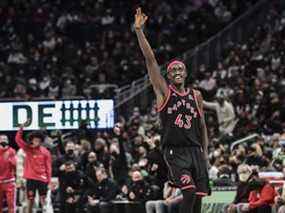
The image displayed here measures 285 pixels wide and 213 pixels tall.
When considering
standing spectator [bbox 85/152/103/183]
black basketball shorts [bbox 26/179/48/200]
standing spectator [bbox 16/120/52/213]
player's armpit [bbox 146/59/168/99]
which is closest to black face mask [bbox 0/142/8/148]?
standing spectator [bbox 16/120/52/213]

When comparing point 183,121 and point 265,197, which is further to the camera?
point 265,197

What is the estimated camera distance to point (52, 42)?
89.9ft

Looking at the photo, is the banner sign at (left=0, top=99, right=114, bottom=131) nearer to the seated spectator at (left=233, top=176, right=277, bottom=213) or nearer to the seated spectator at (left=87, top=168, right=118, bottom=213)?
the seated spectator at (left=87, top=168, right=118, bottom=213)

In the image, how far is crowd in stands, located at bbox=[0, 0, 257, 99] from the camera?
83.2 ft

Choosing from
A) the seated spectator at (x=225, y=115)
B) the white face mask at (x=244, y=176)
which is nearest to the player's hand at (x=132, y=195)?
the white face mask at (x=244, y=176)

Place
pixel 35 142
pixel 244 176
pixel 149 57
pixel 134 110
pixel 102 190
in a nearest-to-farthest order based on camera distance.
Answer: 1. pixel 149 57
2. pixel 244 176
3. pixel 35 142
4. pixel 102 190
5. pixel 134 110

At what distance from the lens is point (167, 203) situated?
14172 mm

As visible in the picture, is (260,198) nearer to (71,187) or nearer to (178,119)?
(71,187)

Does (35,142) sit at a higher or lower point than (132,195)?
higher

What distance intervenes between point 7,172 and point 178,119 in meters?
6.64

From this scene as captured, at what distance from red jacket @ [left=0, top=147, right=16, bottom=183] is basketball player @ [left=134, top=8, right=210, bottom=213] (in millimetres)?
6300

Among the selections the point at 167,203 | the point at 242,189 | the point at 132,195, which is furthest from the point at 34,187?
the point at 242,189

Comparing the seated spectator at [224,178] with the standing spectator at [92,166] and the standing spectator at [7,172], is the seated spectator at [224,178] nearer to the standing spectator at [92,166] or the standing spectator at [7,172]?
the standing spectator at [92,166]

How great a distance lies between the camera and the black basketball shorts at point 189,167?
8.88 meters
